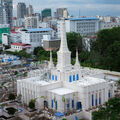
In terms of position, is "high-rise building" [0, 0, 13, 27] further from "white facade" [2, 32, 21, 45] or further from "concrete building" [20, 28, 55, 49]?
"concrete building" [20, 28, 55, 49]

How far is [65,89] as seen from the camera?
26.3m

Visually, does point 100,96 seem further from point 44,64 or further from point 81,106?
point 44,64

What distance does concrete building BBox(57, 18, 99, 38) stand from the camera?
83.9 m

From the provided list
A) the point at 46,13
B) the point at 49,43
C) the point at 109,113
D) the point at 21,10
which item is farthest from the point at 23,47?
the point at 46,13

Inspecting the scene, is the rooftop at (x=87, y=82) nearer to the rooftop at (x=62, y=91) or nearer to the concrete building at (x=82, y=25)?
the rooftop at (x=62, y=91)

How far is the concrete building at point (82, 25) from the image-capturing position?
83.9 m

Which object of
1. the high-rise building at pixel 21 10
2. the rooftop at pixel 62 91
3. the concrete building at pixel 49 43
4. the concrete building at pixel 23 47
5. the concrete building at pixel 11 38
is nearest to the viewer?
the rooftop at pixel 62 91

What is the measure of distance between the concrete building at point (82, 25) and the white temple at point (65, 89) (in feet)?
185

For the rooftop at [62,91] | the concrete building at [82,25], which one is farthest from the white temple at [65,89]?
the concrete building at [82,25]

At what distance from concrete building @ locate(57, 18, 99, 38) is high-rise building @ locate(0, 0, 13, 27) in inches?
1702

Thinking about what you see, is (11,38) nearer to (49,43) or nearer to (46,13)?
(49,43)

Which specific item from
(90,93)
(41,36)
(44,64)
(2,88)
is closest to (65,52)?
(90,93)

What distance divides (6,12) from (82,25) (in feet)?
166

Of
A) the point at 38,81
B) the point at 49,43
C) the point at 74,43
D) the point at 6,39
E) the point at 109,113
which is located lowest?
the point at 109,113
